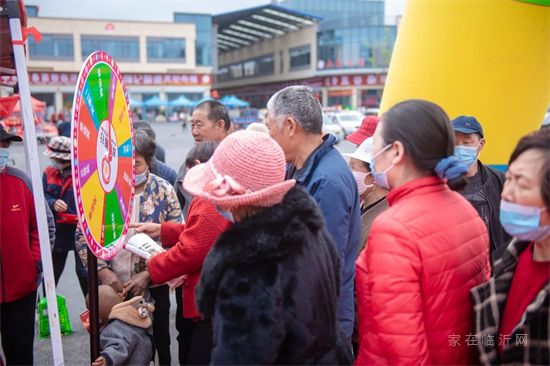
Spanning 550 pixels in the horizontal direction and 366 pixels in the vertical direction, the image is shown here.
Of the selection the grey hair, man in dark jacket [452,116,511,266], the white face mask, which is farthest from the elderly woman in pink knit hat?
man in dark jacket [452,116,511,266]

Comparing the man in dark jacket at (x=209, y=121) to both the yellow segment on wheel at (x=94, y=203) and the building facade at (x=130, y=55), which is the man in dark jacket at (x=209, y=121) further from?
the building facade at (x=130, y=55)

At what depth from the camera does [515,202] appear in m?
1.50

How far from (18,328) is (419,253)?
7.97 ft

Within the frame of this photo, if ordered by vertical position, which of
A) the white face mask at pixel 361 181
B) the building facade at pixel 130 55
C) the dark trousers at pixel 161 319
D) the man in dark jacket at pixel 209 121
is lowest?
the dark trousers at pixel 161 319

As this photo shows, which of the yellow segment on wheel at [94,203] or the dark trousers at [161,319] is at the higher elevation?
the yellow segment on wheel at [94,203]

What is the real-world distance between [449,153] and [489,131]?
2543 millimetres

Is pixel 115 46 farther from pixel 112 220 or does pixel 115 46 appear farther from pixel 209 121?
pixel 112 220

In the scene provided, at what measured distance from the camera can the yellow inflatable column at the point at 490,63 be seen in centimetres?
382

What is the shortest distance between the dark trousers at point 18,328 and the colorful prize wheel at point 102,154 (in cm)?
105

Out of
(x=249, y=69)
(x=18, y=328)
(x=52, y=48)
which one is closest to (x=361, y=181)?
(x=18, y=328)

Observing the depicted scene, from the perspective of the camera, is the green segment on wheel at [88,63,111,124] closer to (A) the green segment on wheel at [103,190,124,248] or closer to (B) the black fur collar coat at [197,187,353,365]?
(A) the green segment on wheel at [103,190,124,248]

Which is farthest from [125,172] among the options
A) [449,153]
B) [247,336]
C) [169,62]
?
[169,62]

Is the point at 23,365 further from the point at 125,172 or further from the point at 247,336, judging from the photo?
the point at 247,336

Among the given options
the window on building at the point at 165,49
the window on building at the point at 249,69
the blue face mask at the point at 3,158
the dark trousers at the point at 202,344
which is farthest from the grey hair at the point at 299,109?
the window on building at the point at 249,69
